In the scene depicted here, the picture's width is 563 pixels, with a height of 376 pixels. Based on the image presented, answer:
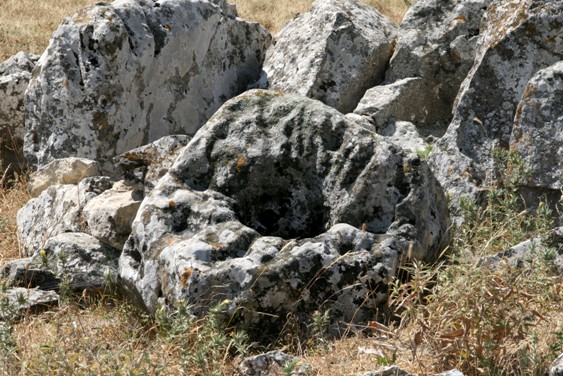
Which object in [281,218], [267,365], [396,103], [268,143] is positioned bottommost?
[267,365]

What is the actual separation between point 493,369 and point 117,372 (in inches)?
79.5

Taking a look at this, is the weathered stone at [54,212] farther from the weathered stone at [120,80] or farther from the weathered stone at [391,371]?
the weathered stone at [391,371]

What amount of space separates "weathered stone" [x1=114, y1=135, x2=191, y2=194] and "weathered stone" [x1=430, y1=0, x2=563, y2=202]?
235cm

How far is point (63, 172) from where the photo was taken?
8141 millimetres

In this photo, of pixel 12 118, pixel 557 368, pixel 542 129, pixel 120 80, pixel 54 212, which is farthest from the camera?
pixel 12 118

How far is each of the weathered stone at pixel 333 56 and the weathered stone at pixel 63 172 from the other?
223 centimetres

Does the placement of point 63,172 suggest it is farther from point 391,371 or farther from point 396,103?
point 391,371

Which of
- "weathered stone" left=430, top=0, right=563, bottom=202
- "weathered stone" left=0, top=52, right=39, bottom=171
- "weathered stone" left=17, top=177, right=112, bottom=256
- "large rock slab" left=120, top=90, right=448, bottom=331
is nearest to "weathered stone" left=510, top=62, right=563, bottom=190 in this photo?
"weathered stone" left=430, top=0, right=563, bottom=202

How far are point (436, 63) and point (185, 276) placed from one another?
469 centimetres

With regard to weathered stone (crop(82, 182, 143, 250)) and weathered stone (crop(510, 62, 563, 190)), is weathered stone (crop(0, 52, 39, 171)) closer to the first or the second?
weathered stone (crop(82, 182, 143, 250))

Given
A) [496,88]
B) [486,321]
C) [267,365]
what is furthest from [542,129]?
[267,365]

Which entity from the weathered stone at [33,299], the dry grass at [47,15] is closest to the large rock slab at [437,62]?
the weathered stone at [33,299]

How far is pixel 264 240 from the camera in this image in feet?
19.1

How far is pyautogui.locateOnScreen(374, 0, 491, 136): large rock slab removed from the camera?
9000mm
